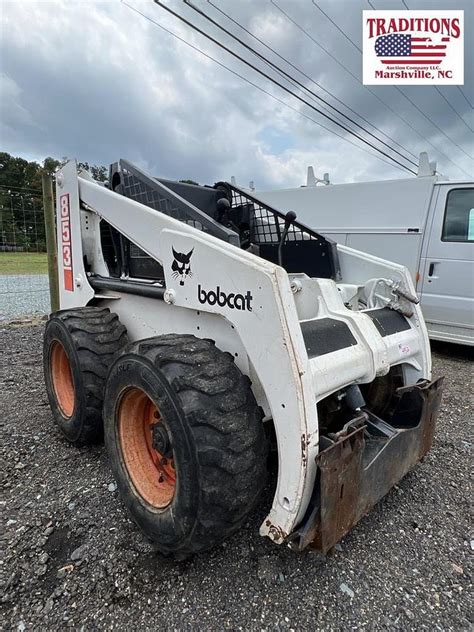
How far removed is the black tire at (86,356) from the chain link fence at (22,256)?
13.3ft

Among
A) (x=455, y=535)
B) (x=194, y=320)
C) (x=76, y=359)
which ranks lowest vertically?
(x=455, y=535)

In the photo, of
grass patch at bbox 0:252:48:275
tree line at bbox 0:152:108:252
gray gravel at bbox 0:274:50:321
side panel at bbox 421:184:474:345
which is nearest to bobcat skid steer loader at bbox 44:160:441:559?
tree line at bbox 0:152:108:252

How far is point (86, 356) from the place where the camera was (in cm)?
262

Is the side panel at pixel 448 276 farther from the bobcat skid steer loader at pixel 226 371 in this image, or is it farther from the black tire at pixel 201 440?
the black tire at pixel 201 440

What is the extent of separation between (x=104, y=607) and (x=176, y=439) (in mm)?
759

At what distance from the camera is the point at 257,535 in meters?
2.05

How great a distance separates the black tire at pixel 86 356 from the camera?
2.61 meters

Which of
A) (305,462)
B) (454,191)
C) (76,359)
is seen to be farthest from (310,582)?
(454,191)

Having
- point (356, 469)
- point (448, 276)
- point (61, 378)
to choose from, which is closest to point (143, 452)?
point (356, 469)

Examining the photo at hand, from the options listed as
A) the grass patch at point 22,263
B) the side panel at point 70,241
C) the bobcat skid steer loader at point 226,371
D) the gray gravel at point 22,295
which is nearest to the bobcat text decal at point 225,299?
the bobcat skid steer loader at point 226,371

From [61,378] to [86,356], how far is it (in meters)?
0.71

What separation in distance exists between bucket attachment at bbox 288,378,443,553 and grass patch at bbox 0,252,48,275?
1271 centimetres

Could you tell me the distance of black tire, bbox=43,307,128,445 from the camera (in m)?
2.61

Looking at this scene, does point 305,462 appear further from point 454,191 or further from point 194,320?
point 454,191
